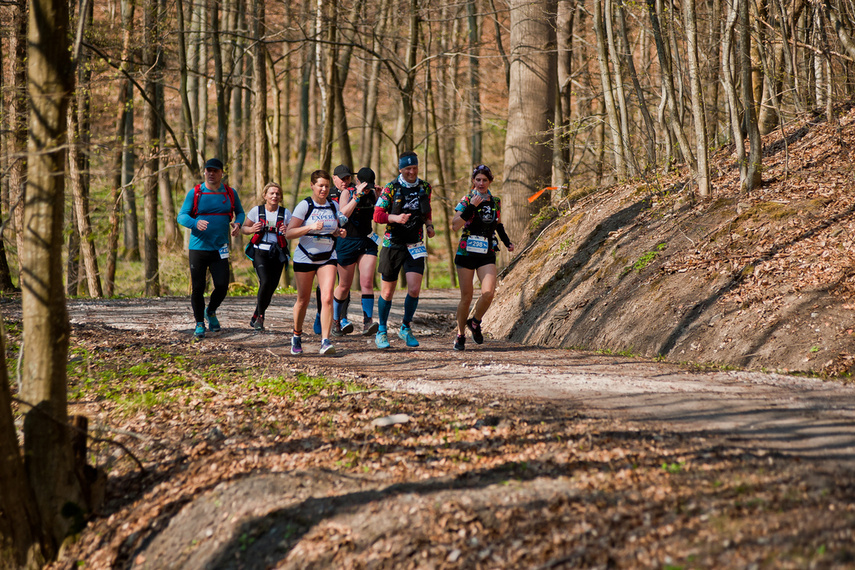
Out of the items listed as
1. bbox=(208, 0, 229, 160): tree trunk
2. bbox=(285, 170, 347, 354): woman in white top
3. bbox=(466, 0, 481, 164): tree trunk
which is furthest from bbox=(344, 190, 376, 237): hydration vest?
bbox=(466, 0, 481, 164): tree trunk

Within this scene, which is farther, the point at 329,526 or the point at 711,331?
the point at 711,331

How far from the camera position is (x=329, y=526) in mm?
3863

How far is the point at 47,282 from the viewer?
4395 mm

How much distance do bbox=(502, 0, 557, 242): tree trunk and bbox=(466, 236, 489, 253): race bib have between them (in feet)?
19.8

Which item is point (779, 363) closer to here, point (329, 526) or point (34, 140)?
point (329, 526)

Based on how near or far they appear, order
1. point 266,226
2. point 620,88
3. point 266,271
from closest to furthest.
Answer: point 266,226
point 266,271
point 620,88

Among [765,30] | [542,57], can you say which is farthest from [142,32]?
[765,30]

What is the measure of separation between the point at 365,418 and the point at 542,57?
10914 mm

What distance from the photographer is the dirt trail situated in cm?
461

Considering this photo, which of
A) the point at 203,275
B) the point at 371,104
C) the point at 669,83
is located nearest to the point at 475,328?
the point at 203,275

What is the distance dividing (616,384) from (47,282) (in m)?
4.50

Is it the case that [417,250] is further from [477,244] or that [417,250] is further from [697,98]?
[697,98]

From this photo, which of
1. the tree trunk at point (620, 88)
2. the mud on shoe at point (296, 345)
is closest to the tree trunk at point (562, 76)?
the tree trunk at point (620, 88)

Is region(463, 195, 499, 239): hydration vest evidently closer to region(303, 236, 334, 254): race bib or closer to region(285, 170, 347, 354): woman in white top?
region(285, 170, 347, 354): woman in white top
